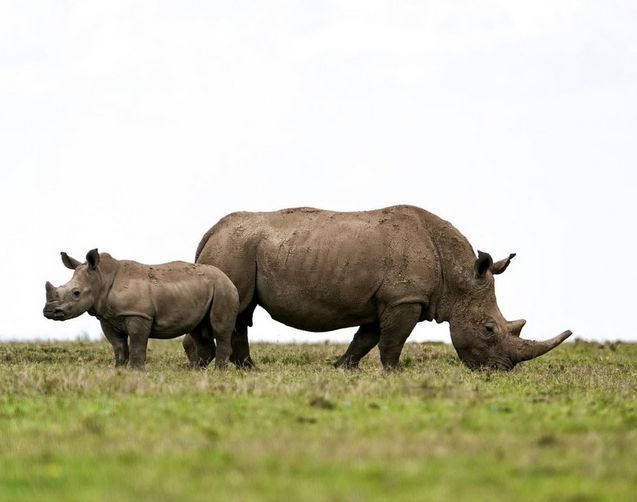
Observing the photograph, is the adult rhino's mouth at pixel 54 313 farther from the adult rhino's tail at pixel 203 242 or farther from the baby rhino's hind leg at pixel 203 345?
the adult rhino's tail at pixel 203 242

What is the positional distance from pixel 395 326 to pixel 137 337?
13.2 ft

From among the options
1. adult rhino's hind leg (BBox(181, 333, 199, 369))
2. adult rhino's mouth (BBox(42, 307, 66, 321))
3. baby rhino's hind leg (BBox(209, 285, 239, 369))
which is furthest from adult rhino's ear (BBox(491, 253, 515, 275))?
adult rhino's mouth (BBox(42, 307, 66, 321))

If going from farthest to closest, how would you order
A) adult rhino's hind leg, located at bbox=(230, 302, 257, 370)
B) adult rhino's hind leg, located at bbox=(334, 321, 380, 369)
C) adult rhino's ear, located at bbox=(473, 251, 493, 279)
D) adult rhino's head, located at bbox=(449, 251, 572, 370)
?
adult rhino's hind leg, located at bbox=(334, 321, 380, 369)
adult rhino's hind leg, located at bbox=(230, 302, 257, 370)
adult rhino's head, located at bbox=(449, 251, 572, 370)
adult rhino's ear, located at bbox=(473, 251, 493, 279)

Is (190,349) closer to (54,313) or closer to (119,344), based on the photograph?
(119,344)

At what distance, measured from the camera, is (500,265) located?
16.6m

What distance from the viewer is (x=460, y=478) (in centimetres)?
657

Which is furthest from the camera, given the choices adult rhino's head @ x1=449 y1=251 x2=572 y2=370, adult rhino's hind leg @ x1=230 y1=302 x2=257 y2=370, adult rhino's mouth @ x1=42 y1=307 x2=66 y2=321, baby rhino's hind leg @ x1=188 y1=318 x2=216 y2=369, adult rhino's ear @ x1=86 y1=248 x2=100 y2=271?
adult rhino's hind leg @ x1=230 y1=302 x2=257 y2=370

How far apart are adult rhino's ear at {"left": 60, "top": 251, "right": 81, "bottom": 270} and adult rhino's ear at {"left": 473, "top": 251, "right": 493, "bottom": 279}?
6.18 metres

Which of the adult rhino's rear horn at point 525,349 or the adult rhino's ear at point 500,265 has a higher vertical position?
the adult rhino's ear at point 500,265

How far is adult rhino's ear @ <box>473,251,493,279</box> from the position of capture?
15922mm

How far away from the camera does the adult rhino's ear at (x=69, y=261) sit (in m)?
15.1

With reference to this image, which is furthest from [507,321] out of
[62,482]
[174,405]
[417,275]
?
[62,482]

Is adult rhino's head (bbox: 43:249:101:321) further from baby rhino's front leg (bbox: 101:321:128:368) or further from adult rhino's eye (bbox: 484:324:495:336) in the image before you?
adult rhino's eye (bbox: 484:324:495:336)

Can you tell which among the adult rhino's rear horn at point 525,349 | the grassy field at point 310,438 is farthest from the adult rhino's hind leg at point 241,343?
the adult rhino's rear horn at point 525,349
